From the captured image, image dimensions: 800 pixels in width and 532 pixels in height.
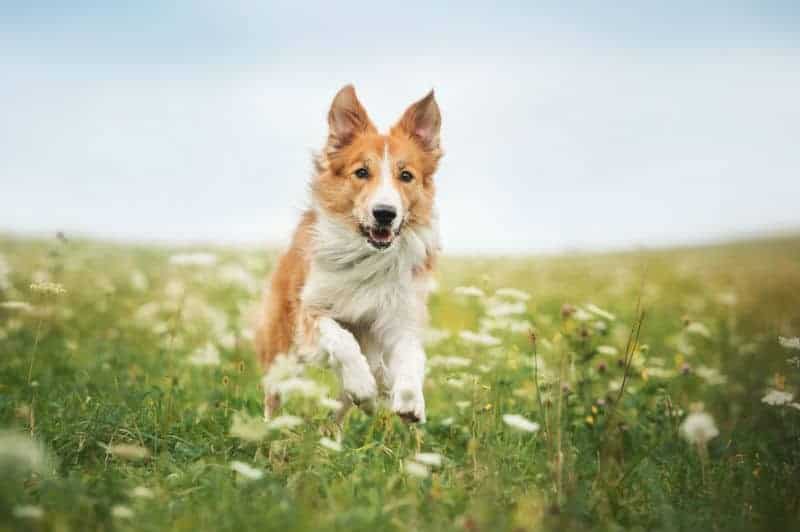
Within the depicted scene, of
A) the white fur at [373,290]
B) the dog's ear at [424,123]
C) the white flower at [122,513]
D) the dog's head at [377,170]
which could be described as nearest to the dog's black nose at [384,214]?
the dog's head at [377,170]

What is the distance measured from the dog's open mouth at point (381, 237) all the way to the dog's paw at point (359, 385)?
824 millimetres

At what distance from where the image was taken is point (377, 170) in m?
4.70

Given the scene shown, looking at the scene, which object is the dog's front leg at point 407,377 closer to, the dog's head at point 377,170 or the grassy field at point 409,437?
the grassy field at point 409,437

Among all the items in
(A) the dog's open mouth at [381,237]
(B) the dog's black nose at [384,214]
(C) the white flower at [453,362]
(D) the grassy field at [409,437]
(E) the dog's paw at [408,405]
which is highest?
(B) the dog's black nose at [384,214]

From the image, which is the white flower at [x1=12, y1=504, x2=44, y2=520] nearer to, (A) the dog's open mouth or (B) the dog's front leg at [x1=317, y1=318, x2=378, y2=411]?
(B) the dog's front leg at [x1=317, y1=318, x2=378, y2=411]

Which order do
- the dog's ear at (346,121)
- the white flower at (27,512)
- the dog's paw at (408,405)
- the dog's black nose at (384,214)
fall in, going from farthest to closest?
the dog's ear at (346,121), the dog's black nose at (384,214), the dog's paw at (408,405), the white flower at (27,512)

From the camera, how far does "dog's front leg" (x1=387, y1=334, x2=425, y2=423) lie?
3859 millimetres

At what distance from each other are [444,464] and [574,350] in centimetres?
144

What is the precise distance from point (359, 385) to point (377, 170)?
4.71 feet

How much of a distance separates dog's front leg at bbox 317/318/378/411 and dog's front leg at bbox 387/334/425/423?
163mm

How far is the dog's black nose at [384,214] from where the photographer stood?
4449 millimetres

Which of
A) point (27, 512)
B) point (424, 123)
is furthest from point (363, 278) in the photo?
point (27, 512)

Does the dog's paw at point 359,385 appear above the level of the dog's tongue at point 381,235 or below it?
below

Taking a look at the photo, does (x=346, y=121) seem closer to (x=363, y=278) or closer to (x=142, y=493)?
(x=363, y=278)
